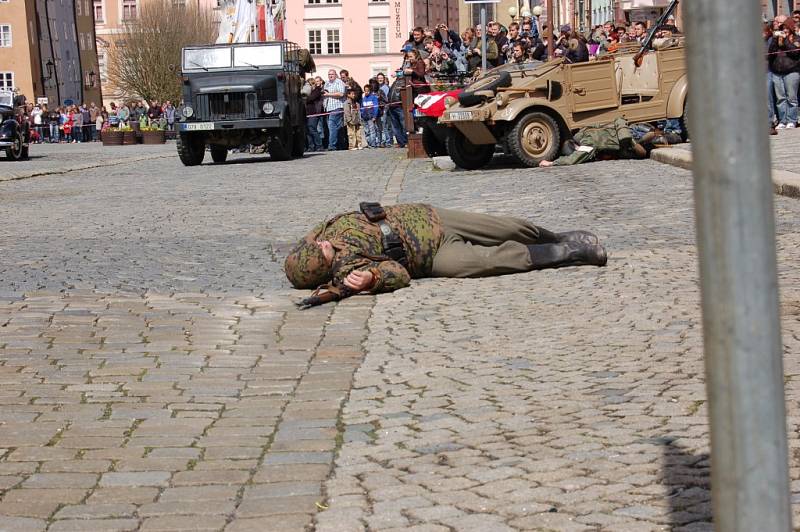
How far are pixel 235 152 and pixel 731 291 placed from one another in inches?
1323

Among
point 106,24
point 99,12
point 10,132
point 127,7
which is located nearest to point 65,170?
point 10,132

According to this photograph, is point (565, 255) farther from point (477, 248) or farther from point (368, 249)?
point (368, 249)

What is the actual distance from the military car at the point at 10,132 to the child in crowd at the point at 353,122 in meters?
8.26

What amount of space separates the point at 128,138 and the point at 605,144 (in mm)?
32583

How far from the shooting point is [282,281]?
8898mm

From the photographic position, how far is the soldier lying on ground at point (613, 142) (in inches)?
761

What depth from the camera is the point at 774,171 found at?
13.5 m

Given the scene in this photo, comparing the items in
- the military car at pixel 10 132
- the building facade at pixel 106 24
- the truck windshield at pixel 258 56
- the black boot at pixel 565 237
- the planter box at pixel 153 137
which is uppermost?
the building facade at pixel 106 24

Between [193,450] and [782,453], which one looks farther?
[193,450]

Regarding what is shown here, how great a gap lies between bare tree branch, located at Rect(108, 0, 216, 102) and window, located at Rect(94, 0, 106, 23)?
24906 mm

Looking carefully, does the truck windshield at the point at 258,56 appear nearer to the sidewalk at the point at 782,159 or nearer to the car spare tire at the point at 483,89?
the car spare tire at the point at 483,89

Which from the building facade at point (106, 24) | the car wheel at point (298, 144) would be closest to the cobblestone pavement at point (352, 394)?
the car wheel at point (298, 144)

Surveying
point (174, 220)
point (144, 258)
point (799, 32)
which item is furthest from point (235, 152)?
point (144, 258)

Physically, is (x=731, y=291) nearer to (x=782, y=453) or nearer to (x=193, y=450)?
(x=782, y=453)
